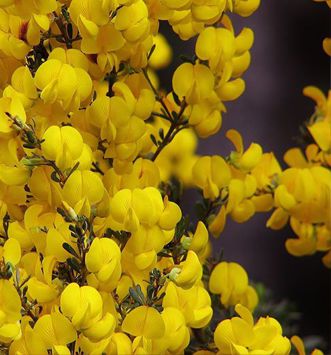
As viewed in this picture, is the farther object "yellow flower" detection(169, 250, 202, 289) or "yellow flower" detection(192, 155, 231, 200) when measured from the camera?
"yellow flower" detection(192, 155, 231, 200)

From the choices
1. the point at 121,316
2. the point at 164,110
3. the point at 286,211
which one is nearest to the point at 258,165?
the point at 286,211

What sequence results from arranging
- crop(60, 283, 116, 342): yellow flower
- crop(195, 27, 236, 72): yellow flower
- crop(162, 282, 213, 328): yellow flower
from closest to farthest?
1. crop(60, 283, 116, 342): yellow flower
2. crop(162, 282, 213, 328): yellow flower
3. crop(195, 27, 236, 72): yellow flower

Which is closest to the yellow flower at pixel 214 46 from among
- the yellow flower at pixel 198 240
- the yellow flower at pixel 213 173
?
the yellow flower at pixel 213 173

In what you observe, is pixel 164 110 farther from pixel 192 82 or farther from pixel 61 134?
pixel 61 134

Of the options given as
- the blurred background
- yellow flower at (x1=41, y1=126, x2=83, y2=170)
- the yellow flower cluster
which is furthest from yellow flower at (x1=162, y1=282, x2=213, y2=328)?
the blurred background

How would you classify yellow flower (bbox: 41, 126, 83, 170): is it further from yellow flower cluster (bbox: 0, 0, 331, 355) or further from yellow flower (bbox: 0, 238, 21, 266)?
yellow flower (bbox: 0, 238, 21, 266)

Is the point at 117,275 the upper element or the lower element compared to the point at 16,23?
lower

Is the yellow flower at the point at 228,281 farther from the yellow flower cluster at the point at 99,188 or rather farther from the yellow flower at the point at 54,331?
the yellow flower at the point at 54,331

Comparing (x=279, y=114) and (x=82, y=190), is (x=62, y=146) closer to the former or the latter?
(x=82, y=190)

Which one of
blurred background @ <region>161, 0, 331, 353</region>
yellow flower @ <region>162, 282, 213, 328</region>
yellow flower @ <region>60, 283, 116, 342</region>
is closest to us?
yellow flower @ <region>60, 283, 116, 342</region>
